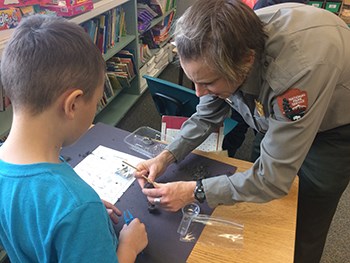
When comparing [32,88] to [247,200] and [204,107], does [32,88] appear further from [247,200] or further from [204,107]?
[204,107]

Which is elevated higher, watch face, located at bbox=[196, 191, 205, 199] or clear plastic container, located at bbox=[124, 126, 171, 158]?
watch face, located at bbox=[196, 191, 205, 199]

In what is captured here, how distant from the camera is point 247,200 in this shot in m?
0.90

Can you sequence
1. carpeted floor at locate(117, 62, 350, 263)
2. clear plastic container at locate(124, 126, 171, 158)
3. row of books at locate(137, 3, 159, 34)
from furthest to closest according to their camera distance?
1. row of books at locate(137, 3, 159, 34)
2. carpeted floor at locate(117, 62, 350, 263)
3. clear plastic container at locate(124, 126, 171, 158)

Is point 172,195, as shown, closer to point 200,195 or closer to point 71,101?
point 200,195

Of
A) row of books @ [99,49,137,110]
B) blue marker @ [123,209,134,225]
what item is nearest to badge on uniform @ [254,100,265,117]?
blue marker @ [123,209,134,225]

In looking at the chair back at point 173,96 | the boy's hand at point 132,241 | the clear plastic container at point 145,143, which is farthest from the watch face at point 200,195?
the chair back at point 173,96

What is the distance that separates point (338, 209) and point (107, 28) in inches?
82.8

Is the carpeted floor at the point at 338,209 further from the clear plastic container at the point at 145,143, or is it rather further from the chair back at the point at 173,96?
the clear plastic container at the point at 145,143

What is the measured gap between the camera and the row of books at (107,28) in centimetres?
221

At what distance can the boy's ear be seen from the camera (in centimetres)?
56

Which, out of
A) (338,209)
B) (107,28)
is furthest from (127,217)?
(107,28)

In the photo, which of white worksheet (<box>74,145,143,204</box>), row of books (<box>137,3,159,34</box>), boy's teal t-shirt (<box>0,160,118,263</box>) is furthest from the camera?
row of books (<box>137,3,159,34</box>)

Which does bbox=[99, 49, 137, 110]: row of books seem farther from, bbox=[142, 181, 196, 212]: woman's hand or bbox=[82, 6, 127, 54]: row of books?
bbox=[142, 181, 196, 212]: woman's hand

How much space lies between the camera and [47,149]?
0.58 metres
